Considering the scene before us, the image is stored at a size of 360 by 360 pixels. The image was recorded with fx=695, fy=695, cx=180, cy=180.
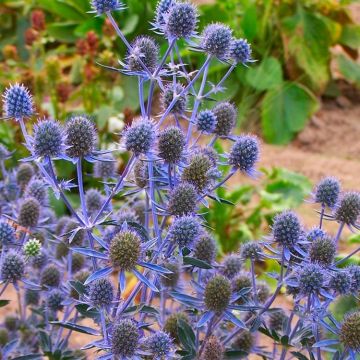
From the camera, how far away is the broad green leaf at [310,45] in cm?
546

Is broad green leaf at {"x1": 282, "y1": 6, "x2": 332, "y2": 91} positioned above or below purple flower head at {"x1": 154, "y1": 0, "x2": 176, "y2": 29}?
below

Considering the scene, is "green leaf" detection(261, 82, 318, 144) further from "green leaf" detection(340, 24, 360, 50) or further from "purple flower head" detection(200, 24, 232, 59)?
"purple flower head" detection(200, 24, 232, 59)

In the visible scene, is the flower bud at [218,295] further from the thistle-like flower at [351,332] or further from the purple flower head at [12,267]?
the purple flower head at [12,267]

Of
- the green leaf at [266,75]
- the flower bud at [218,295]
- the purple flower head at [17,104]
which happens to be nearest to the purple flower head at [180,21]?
the purple flower head at [17,104]

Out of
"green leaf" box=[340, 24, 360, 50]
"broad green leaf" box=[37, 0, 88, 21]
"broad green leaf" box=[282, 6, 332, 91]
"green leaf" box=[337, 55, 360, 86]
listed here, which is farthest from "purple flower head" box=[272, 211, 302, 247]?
"green leaf" box=[340, 24, 360, 50]

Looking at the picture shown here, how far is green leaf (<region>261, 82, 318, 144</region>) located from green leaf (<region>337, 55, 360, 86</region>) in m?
0.52

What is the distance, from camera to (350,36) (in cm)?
589

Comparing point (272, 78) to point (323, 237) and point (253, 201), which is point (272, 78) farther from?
point (323, 237)

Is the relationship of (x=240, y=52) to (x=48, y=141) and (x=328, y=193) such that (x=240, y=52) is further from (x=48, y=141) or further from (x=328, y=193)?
(x=48, y=141)

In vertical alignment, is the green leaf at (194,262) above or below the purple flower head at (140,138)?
below

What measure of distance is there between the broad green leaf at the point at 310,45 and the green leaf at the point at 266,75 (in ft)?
0.65

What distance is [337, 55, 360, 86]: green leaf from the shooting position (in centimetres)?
565

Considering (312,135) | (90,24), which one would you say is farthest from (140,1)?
(312,135)

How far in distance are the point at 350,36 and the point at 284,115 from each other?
1.15 metres
